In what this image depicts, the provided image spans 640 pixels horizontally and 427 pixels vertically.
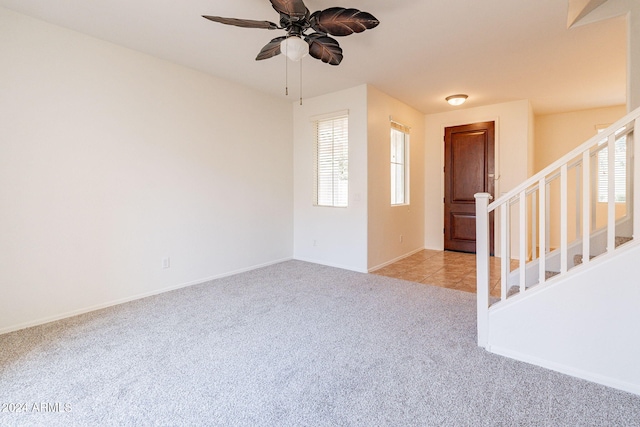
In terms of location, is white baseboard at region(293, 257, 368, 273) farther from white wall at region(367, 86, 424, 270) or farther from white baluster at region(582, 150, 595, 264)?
white baluster at region(582, 150, 595, 264)

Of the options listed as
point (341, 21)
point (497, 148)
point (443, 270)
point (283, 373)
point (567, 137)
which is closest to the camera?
point (283, 373)

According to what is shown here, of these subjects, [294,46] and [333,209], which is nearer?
[294,46]

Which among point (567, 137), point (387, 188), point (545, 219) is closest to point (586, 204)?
point (545, 219)

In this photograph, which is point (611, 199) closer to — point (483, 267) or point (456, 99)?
point (483, 267)

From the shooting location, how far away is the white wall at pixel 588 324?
165 cm

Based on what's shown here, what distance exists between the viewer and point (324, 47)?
7.68 feet

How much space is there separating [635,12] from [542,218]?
210 cm

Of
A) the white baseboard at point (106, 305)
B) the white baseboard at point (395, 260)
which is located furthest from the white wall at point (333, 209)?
the white baseboard at point (106, 305)

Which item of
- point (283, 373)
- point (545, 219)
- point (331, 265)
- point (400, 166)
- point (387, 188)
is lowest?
point (283, 373)

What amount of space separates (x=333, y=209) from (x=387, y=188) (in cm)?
94

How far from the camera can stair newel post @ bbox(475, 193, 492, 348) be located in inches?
84.0

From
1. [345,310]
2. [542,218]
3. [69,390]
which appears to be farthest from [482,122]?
[69,390]

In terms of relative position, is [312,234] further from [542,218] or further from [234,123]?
[542,218]

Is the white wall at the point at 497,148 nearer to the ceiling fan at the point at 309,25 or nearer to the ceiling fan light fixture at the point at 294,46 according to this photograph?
the ceiling fan at the point at 309,25
